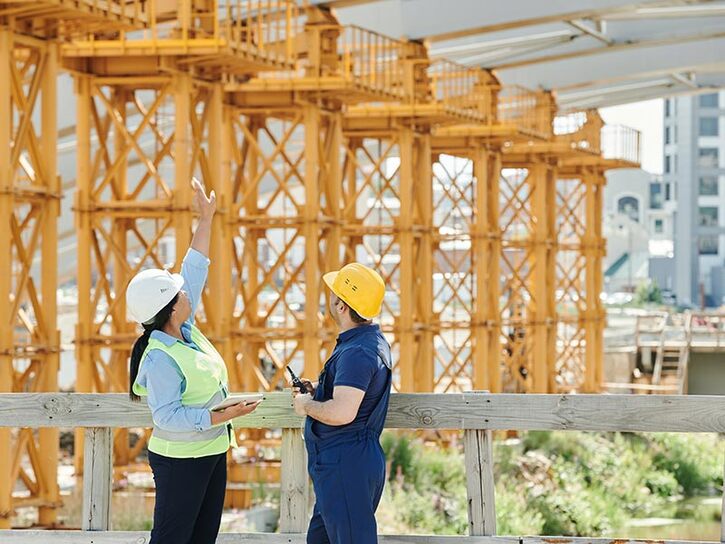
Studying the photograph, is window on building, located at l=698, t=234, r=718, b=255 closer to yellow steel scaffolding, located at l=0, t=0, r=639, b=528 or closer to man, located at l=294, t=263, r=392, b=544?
yellow steel scaffolding, located at l=0, t=0, r=639, b=528

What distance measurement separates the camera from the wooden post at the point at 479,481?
7.01 m

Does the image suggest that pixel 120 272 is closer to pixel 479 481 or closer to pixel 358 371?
pixel 479 481

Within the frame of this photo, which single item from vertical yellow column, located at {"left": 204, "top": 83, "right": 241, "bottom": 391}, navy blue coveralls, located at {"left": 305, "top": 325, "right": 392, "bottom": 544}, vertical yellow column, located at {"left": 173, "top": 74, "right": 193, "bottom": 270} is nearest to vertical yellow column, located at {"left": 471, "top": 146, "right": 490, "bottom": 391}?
vertical yellow column, located at {"left": 204, "top": 83, "right": 241, "bottom": 391}

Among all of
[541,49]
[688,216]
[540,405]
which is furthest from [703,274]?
[540,405]

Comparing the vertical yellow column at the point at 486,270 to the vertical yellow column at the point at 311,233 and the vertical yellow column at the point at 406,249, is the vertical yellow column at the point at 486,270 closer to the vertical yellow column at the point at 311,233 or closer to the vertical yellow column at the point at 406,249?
the vertical yellow column at the point at 406,249

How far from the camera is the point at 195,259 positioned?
6824 millimetres

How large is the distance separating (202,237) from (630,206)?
96.0 meters

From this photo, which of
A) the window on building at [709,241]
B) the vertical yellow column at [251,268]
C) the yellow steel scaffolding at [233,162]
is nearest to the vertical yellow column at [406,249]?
the yellow steel scaffolding at [233,162]

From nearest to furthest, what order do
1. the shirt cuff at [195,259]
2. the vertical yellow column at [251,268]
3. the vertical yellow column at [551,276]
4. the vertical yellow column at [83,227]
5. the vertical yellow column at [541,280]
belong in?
the shirt cuff at [195,259], the vertical yellow column at [83,227], the vertical yellow column at [251,268], the vertical yellow column at [541,280], the vertical yellow column at [551,276]

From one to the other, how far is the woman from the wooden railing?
86cm

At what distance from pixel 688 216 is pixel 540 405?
88819 mm

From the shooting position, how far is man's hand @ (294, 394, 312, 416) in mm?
6082

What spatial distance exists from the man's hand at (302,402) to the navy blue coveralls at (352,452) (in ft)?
0.30

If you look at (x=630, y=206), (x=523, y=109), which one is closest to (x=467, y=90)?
(x=523, y=109)
